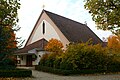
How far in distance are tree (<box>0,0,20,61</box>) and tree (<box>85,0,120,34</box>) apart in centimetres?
686

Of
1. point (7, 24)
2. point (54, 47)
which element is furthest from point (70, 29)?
point (7, 24)

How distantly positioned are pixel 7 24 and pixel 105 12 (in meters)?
8.39

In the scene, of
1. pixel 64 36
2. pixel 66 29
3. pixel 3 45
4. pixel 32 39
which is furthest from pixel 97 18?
pixel 32 39

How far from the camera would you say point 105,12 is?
21422mm

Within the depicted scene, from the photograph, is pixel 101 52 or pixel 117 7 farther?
pixel 101 52

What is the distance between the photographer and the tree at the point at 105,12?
20.7 meters

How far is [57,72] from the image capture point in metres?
29.1

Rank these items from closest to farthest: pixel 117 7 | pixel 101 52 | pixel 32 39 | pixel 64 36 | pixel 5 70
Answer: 1. pixel 117 7
2. pixel 5 70
3. pixel 101 52
4. pixel 64 36
5. pixel 32 39

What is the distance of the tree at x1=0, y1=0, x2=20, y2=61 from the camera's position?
693 inches

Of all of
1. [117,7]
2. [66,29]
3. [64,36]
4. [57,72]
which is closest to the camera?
[117,7]

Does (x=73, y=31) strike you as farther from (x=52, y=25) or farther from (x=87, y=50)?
(x=87, y=50)

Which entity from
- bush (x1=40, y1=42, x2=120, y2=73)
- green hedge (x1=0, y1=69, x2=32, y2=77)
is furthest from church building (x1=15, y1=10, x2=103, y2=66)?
green hedge (x1=0, y1=69, x2=32, y2=77)

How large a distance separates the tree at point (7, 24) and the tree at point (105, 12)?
6859 millimetres

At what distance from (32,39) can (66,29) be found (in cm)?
759
